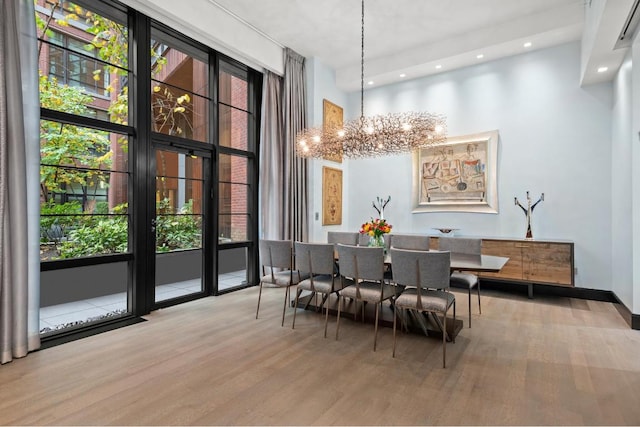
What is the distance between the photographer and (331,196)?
605cm

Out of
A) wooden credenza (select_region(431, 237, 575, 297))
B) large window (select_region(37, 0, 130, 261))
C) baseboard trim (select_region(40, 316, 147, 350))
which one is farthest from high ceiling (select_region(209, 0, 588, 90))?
baseboard trim (select_region(40, 316, 147, 350))

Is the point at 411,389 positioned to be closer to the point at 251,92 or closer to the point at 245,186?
the point at 245,186

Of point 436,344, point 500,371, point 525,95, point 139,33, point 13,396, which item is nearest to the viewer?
point 13,396

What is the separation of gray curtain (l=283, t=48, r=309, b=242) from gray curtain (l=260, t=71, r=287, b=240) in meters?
0.09

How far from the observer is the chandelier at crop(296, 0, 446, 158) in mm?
3449

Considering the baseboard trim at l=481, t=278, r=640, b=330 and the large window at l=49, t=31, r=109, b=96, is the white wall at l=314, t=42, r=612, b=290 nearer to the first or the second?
the baseboard trim at l=481, t=278, r=640, b=330

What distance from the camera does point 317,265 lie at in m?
3.29

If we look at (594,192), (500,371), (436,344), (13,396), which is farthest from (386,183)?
(13,396)

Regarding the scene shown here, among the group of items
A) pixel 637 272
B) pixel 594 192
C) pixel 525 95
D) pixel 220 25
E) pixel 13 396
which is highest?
pixel 220 25

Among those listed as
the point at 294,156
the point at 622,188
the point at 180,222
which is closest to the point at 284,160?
the point at 294,156

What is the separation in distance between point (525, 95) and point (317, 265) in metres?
4.13

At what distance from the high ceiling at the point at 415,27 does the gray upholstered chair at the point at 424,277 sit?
332 centimetres

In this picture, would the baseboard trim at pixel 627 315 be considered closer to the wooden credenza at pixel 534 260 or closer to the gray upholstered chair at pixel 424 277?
the wooden credenza at pixel 534 260

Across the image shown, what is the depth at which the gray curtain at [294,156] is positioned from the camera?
5297 mm
